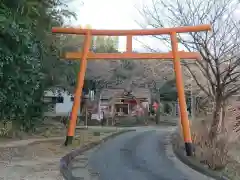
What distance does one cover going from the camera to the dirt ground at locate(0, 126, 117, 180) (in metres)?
7.79

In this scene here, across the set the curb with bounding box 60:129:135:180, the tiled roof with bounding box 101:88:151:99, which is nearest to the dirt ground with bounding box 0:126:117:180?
the curb with bounding box 60:129:135:180

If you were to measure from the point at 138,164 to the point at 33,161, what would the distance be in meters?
2.97

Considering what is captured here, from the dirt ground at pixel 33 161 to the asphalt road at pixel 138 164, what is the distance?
1113mm

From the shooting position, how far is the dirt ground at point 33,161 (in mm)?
7785

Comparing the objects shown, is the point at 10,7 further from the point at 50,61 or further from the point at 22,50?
the point at 50,61

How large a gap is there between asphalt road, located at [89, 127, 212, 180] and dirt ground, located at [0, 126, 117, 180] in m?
1.11

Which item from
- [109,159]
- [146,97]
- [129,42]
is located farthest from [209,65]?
[146,97]

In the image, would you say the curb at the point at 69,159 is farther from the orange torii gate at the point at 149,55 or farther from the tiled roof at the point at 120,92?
the tiled roof at the point at 120,92

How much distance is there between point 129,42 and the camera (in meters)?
13.3

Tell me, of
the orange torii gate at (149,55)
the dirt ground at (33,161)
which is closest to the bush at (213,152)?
the orange torii gate at (149,55)

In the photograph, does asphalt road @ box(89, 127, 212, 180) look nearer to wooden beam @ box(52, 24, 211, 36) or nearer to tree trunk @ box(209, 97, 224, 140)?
tree trunk @ box(209, 97, 224, 140)

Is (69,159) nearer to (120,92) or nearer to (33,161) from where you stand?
(33,161)

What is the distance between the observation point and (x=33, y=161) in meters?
9.83

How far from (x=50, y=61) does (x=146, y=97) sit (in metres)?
22.3
